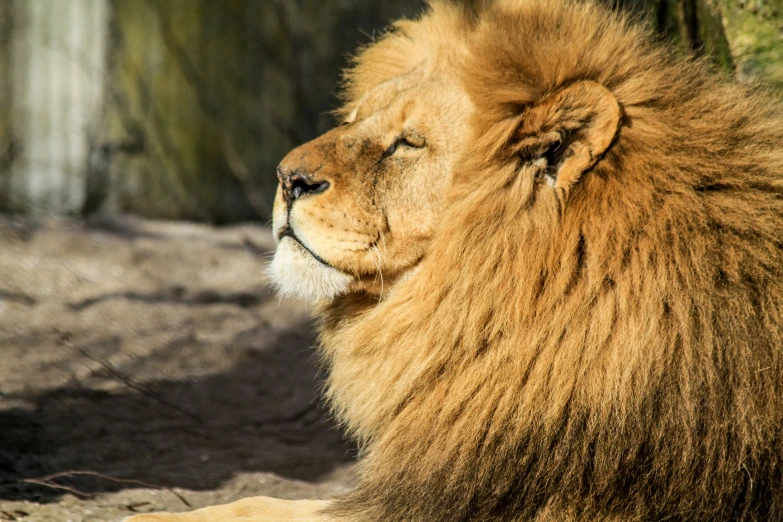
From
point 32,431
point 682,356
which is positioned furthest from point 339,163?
point 32,431

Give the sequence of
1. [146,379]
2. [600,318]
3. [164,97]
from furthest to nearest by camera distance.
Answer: [164,97], [146,379], [600,318]

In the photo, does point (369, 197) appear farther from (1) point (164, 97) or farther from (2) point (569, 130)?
(1) point (164, 97)

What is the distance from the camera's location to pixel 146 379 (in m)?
3.42

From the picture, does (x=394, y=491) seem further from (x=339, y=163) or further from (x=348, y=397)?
(x=339, y=163)

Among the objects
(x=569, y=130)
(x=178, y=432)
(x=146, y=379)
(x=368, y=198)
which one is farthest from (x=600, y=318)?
(x=146, y=379)

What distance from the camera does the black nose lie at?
2.21 meters

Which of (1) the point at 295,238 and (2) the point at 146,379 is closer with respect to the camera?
(1) the point at 295,238

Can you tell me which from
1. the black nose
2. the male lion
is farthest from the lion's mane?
the black nose

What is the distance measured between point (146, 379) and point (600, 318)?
6.71ft

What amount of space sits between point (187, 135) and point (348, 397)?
11.3 ft

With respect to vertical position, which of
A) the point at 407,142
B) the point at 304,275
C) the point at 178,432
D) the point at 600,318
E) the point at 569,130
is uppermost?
the point at 569,130

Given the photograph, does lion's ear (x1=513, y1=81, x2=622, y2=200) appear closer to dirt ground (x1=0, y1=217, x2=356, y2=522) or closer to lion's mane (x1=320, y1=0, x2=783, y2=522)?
lion's mane (x1=320, y1=0, x2=783, y2=522)

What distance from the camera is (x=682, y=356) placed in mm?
1896

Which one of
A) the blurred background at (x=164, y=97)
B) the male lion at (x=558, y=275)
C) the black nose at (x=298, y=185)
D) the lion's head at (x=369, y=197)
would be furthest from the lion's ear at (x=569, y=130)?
the blurred background at (x=164, y=97)
